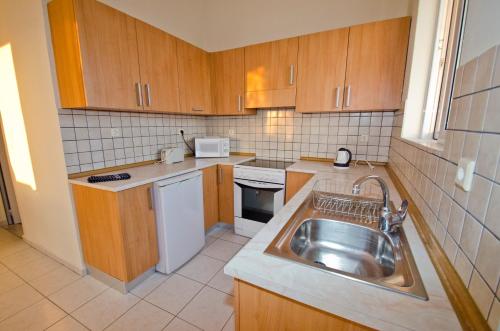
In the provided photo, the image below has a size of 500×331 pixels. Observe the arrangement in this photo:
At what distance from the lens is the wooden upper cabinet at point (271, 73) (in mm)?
2141

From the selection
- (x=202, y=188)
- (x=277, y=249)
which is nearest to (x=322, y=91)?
(x=202, y=188)

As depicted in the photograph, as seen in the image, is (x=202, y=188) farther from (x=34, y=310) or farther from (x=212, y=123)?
(x=34, y=310)

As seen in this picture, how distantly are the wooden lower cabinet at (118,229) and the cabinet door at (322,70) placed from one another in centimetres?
169

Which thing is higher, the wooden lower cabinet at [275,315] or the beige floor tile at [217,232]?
the wooden lower cabinet at [275,315]

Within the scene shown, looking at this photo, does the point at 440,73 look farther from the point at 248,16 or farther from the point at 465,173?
the point at 248,16

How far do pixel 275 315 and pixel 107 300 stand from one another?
5.15ft

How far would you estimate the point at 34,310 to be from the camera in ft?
4.84

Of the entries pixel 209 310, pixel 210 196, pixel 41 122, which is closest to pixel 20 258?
pixel 41 122

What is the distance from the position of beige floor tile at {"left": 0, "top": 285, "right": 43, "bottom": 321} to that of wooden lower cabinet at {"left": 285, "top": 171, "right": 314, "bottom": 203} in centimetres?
216

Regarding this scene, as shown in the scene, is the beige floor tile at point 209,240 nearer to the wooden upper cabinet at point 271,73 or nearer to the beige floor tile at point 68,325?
the beige floor tile at point 68,325

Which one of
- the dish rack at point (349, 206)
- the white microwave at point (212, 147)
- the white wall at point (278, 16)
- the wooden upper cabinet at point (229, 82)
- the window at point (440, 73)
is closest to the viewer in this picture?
the dish rack at point (349, 206)

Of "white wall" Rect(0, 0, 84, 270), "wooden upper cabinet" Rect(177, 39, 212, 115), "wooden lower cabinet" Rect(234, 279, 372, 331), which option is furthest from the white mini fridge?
"wooden lower cabinet" Rect(234, 279, 372, 331)

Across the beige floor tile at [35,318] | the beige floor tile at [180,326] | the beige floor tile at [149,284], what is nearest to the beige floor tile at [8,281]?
the beige floor tile at [35,318]

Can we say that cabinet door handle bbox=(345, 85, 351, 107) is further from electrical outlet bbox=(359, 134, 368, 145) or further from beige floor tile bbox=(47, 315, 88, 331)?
beige floor tile bbox=(47, 315, 88, 331)
